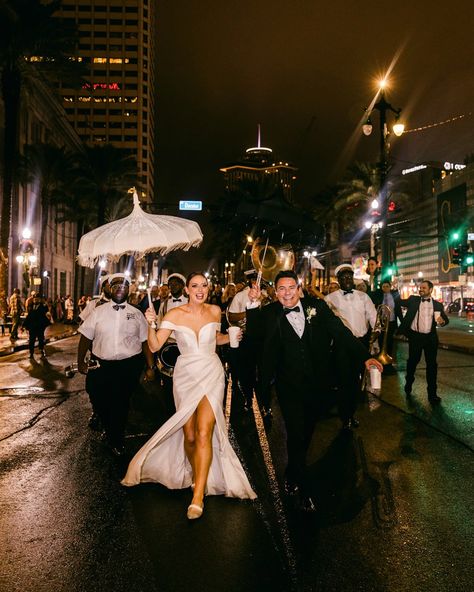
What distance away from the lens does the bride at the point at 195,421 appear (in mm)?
4750

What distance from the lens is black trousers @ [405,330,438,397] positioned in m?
9.39

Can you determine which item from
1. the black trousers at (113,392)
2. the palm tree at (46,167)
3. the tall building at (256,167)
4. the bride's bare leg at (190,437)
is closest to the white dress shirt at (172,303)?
the black trousers at (113,392)

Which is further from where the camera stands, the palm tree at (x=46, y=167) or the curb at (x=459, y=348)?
the palm tree at (x=46, y=167)

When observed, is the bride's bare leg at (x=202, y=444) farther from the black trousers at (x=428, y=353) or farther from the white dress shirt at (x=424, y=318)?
the white dress shirt at (x=424, y=318)

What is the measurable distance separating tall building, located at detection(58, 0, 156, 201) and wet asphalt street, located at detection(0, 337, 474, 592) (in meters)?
129

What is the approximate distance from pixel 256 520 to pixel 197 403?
3.45 ft

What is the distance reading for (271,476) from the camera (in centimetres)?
550

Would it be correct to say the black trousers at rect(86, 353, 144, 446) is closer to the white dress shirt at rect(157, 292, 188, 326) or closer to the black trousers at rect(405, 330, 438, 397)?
the white dress shirt at rect(157, 292, 188, 326)

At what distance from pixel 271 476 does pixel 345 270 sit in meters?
4.15

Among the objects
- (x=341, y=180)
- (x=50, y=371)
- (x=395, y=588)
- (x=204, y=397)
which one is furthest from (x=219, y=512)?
(x=341, y=180)

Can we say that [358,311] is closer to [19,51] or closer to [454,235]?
[19,51]

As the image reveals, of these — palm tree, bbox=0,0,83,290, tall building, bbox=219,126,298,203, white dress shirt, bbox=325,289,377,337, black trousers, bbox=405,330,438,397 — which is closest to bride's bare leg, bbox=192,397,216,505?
white dress shirt, bbox=325,289,377,337

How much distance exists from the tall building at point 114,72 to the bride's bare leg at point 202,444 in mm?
130245

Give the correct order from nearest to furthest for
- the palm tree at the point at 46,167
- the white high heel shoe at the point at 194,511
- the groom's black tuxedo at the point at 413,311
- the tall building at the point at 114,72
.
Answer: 1. the white high heel shoe at the point at 194,511
2. the groom's black tuxedo at the point at 413,311
3. the palm tree at the point at 46,167
4. the tall building at the point at 114,72
